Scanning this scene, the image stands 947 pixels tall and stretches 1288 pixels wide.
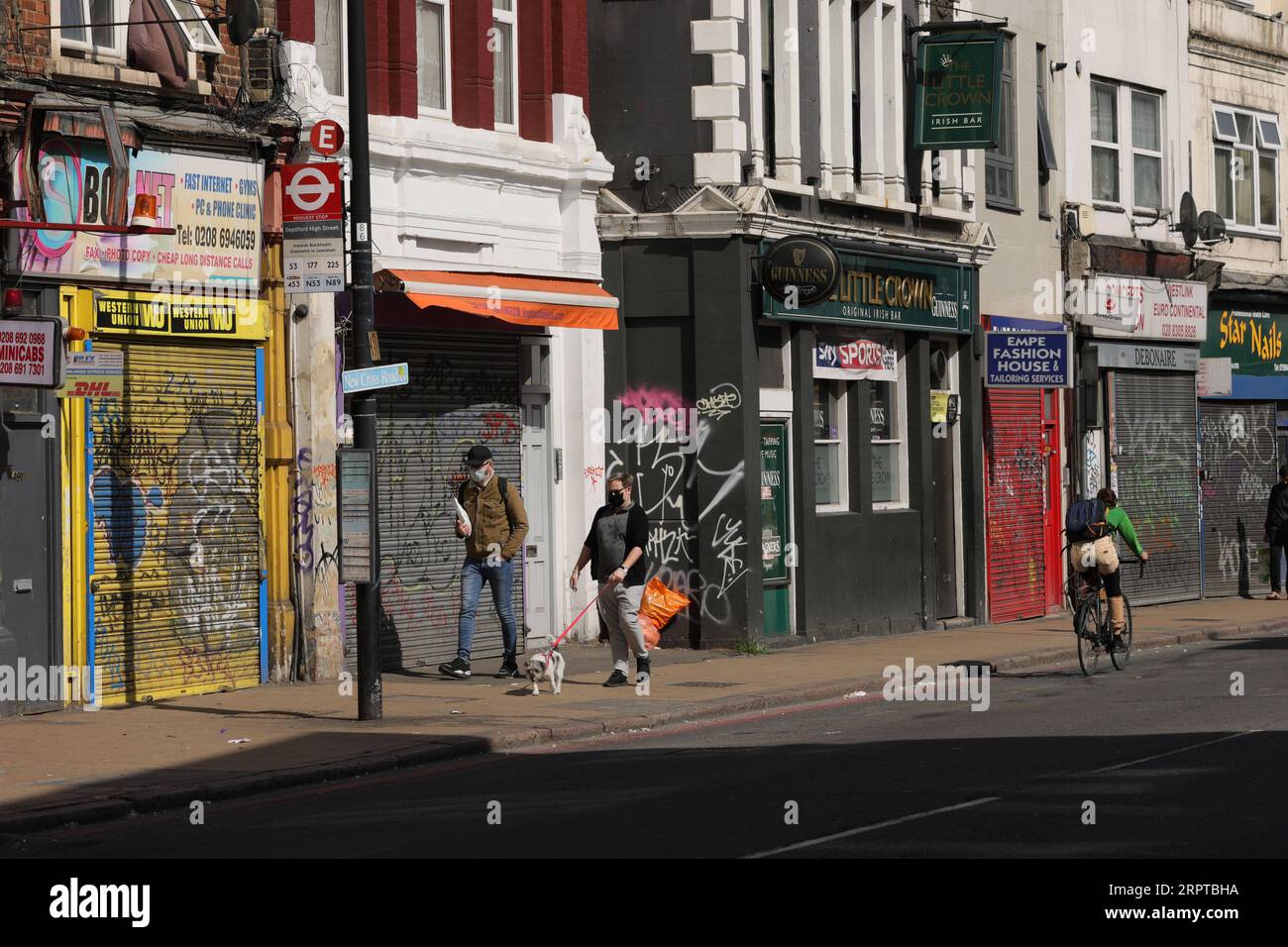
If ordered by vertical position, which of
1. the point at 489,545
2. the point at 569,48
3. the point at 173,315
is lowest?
the point at 489,545

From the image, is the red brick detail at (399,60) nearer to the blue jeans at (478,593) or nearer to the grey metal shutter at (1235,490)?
the blue jeans at (478,593)

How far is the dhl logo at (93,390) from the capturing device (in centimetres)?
1678

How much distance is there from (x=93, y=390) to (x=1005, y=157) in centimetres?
1582

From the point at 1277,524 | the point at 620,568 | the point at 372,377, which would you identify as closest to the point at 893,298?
the point at 620,568

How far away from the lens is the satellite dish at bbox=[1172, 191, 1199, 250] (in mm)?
32062

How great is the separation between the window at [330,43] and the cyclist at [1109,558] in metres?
8.14

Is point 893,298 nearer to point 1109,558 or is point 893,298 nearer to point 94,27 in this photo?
point 1109,558

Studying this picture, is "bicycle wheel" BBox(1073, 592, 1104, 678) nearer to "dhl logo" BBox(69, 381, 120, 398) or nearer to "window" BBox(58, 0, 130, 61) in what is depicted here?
"dhl logo" BBox(69, 381, 120, 398)

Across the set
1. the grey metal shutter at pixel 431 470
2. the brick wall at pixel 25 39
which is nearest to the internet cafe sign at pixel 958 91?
the grey metal shutter at pixel 431 470

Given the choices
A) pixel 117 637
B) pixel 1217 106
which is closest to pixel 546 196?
pixel 117 637

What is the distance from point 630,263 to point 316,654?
647cm

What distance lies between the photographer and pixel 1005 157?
29094 millimetres

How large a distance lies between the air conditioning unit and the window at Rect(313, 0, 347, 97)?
1.11 m

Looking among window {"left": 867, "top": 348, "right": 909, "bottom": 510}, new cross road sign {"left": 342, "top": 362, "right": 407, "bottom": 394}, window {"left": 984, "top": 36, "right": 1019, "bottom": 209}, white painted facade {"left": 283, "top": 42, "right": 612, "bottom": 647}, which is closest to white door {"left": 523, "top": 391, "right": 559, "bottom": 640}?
white painted facade {"left": 283, "top": 42, "right": 612, "bottom": 647}
